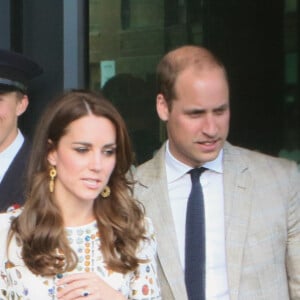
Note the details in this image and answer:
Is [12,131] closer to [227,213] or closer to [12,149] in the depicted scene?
[12,149]

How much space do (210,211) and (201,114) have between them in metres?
0.31

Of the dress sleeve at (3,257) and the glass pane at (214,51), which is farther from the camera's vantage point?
the glass pane at (214,51)

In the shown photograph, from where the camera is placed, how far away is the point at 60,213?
2.49 m

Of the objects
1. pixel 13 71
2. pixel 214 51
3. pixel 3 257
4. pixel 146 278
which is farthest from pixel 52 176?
pixel 214 51

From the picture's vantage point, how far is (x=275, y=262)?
9.25 feet

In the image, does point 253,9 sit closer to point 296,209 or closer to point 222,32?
point 222,32

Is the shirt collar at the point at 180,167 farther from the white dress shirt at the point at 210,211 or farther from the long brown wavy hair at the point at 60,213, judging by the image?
the long brown wavy hair at the point at 60,213

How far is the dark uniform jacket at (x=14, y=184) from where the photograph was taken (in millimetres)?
2980

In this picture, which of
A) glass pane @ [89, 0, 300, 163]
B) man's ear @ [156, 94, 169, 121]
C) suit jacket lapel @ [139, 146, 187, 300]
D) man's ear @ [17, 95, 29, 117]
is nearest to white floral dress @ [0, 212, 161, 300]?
suit jacket lapel @ [139, 146, 187, 300]

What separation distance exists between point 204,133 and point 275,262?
1.48 ft

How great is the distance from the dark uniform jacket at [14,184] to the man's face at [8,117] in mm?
72

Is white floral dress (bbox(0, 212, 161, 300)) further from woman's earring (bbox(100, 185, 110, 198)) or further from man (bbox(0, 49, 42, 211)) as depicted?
man (bbox(0, 49, 42, 211))

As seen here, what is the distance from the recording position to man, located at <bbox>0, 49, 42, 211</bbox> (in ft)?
9.84

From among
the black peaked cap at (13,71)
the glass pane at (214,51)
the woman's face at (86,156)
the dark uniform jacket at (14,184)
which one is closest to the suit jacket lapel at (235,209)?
the woman's face at (86,156)
